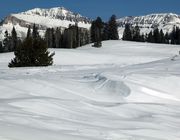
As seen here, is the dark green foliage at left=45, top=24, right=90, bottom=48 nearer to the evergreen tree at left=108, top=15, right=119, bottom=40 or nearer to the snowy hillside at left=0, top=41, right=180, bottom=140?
the evergreen tree at left=108, top=15, right=119, bottom=40

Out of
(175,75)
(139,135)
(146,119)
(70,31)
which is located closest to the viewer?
(139,135)

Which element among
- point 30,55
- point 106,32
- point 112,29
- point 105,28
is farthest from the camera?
point 105,28

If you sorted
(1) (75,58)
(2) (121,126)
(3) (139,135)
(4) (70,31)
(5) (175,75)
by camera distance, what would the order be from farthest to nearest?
(4) (70,31), (1) (75,58), (5) (175,75), (2) (121,126), (3) (139,135)

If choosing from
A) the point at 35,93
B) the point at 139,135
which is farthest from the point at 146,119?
the point at 35,93

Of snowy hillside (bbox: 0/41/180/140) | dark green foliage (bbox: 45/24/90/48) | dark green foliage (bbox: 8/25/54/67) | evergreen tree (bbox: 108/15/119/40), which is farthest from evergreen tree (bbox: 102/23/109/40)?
snowy hillside (bbox: 0/41/180/140)

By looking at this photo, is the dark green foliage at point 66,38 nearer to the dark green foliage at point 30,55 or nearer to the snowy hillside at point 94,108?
the dark green foliage at point 30,55

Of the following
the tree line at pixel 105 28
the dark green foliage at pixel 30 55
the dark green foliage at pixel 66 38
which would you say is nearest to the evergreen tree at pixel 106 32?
the tree line at pixel 105 28

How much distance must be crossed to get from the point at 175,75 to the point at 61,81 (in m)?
4.65

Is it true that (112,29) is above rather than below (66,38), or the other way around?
above

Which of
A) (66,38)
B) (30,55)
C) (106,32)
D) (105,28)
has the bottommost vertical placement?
(66,38)

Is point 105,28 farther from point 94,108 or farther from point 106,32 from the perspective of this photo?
point 94,108

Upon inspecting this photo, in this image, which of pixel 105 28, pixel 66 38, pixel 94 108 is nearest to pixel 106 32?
pixel 105 28

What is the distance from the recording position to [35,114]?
35.2 feet

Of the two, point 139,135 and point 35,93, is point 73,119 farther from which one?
point 35,93
